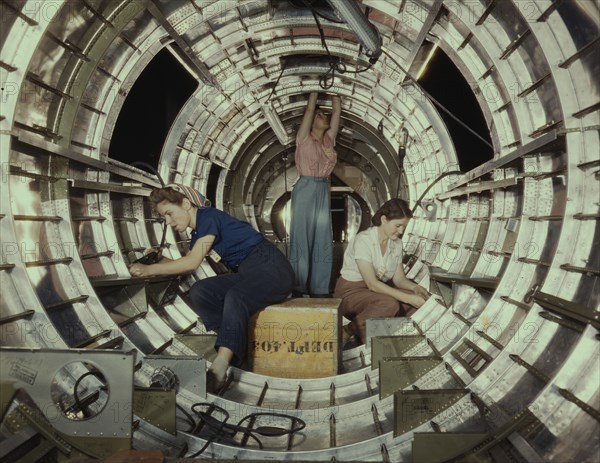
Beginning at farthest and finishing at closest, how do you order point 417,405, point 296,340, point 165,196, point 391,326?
point 391,326 < point 296,340 < point 165,196 < point 417,405

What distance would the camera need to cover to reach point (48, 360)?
3139 mm

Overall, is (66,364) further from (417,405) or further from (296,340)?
(296,340)

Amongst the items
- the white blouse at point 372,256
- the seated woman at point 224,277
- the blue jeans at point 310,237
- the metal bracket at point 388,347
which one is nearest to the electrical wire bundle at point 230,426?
the seated woman at point 224,277

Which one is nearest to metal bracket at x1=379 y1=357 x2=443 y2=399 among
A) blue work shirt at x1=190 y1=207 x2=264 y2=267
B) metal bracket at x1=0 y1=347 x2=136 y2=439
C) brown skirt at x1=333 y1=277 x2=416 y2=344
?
brown skirt at x1=333 y1=277 x2=416 y2=344

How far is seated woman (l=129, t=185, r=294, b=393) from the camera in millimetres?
4766

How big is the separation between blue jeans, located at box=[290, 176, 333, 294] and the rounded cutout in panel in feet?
13.9

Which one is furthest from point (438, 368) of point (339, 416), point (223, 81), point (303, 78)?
point (303, 78)

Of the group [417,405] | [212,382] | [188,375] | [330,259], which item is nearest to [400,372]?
[417,405]

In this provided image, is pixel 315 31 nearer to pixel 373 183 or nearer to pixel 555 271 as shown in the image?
pixel 555 271

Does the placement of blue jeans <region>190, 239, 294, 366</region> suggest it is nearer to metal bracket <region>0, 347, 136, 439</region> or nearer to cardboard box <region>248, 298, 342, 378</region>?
cardboard box <region>248, 298, 342, 378</region>

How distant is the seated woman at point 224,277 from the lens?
4.77 meters

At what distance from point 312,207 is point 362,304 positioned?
2307 mm

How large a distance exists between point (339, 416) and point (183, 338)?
1783 millimetres

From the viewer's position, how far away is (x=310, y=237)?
8281 millimetres
